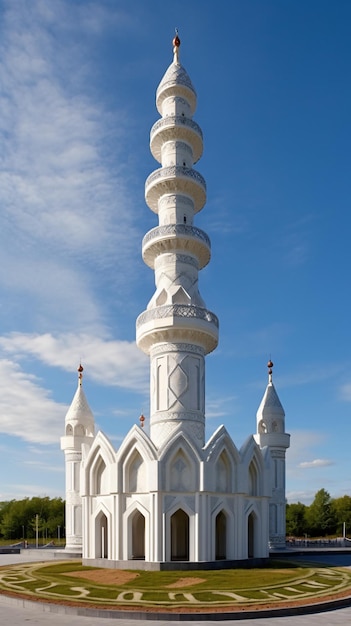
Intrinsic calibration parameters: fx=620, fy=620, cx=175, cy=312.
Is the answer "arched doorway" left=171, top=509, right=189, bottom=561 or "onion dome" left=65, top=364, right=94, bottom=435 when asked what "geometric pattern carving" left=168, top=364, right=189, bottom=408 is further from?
"onion dome" left=65, top=364, right=94, bottom=435

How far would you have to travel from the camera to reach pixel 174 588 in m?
23.8

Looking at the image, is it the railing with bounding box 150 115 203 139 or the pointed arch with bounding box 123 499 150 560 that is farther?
the railing with bounding box 150 115 203 139

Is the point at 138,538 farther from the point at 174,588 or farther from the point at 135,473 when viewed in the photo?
the point at 174,588

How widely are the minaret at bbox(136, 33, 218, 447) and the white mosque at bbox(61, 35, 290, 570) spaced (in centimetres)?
7

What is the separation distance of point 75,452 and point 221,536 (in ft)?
49.2

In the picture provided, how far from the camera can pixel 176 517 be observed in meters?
35.8

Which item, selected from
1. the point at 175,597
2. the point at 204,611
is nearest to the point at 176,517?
the point at 175,597

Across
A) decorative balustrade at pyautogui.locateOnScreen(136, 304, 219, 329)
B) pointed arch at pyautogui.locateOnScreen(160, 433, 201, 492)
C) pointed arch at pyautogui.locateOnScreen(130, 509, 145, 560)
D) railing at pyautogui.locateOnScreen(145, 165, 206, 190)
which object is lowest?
pointed arch at pyautogui.locateOnScreen(130, 509, 145, 560)

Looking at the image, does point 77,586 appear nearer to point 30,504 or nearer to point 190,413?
point 190,413

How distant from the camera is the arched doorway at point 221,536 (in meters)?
34.2

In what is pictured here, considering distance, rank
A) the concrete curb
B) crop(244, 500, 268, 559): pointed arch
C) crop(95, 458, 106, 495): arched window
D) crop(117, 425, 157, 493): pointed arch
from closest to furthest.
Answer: the concrete curb, crop(117, 425, 157, 493): pointed arch, crop(95, 458, 106, 495): arched window, crop(244, 500, 268, 559): pointed arch

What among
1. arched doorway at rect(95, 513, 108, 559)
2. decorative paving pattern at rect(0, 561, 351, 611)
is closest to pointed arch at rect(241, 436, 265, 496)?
decorative paving pattern at rect(0, 561, 351, 611)

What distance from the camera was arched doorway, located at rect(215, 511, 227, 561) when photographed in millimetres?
34203

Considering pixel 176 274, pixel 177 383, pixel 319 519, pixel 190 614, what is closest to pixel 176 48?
pixel 176 274
